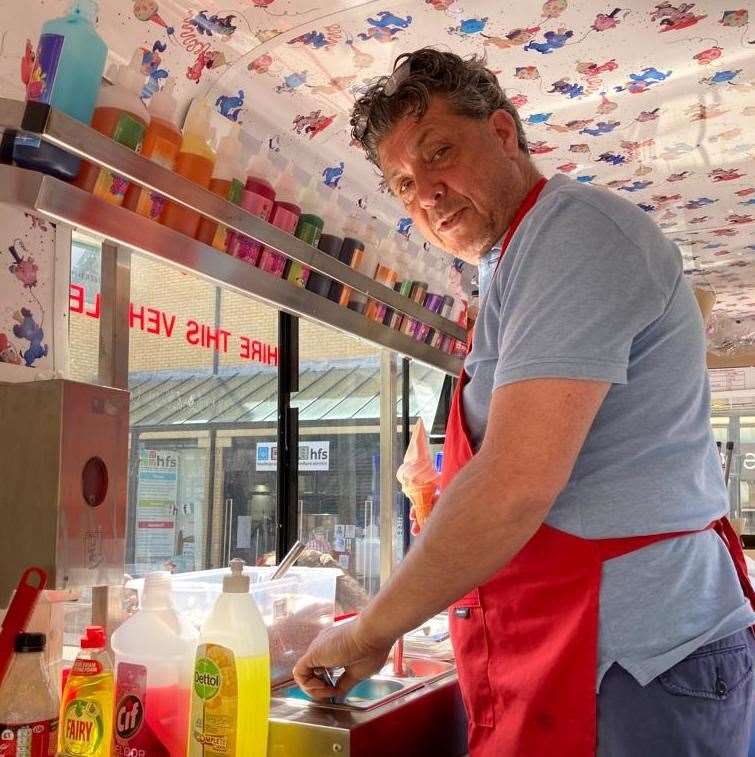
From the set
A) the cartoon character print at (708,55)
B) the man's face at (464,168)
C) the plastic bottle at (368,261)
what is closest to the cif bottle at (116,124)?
the man's face at (464,168)

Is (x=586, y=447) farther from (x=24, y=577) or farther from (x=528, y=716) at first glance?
(x=24, y=577)

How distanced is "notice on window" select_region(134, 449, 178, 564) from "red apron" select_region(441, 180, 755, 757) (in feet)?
8.53

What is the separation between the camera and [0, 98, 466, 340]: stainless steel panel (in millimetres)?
1389

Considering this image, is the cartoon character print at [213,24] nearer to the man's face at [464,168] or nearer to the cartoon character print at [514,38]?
the cartoon character print at [514,38]

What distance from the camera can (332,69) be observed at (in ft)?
8.40

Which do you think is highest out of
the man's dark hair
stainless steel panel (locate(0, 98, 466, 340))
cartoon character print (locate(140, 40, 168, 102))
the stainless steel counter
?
cartoon character print (locate(140, 40, 168, 102))

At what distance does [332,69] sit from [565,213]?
5.31 ft

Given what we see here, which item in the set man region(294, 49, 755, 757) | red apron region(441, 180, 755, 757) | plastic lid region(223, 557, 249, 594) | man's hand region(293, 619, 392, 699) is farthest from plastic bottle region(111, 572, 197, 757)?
red apron region(441, 180, 755, 757)

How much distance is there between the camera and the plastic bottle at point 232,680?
1400 mm

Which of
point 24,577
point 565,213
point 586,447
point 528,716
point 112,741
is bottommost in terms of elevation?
point 112,741

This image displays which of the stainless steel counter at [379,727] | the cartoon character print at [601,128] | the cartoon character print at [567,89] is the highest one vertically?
the cartoon character print at [601,128]

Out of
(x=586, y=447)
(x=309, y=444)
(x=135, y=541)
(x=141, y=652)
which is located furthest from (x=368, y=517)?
(x=586, y=447)

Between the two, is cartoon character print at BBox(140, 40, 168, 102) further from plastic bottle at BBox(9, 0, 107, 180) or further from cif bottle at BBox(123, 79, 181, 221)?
plastic bottle at BBox(9, 0, 107, 180)

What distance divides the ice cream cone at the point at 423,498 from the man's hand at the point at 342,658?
2.60ft
